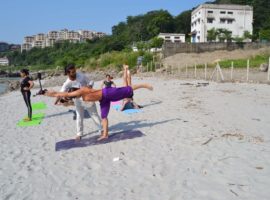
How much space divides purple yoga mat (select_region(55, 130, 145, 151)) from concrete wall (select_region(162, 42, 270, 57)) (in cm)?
3756

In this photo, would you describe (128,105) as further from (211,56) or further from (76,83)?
(211,56)

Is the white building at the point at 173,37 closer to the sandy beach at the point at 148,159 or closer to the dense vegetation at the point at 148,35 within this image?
the dense vegetation at the point at 148,35

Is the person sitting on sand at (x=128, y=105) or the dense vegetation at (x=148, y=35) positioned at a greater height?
the dense vegetation at (x=148, y=35)

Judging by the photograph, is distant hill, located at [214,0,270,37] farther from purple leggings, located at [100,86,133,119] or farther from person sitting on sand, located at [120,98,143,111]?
purple leggings, located at [100,86,133,119]

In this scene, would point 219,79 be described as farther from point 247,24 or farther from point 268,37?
point 247,24

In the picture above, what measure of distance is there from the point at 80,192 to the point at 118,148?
6.15 ft

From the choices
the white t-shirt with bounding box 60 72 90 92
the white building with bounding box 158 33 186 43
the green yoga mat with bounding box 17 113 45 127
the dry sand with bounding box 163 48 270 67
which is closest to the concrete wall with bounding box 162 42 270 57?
the dry sand with bounding box 163 48 270 67

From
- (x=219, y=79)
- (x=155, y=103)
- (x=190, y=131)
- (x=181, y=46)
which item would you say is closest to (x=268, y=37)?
(x=181, y=46)

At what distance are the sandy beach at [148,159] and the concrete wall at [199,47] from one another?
3539 cm

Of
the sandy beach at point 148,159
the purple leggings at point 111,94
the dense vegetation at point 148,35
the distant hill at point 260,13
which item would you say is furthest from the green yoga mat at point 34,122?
the distant hill at point 260,13

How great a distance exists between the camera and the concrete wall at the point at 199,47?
4334 centimetres

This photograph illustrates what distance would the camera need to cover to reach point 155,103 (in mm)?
11156

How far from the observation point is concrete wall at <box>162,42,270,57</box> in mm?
43344

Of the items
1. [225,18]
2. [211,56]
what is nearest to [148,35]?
[225,18]
